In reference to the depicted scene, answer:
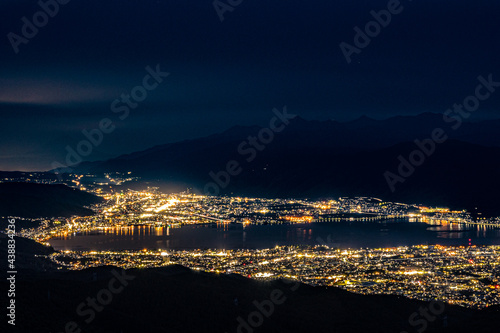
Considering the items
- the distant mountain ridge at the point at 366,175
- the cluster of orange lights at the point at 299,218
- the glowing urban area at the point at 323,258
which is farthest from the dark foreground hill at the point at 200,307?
the distant mountain ridge at the point at 366,175

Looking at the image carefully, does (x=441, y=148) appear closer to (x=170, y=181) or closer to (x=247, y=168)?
(x=247, y=168)

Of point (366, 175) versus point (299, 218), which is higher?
point (366, 175)

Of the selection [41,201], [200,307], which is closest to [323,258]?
[200,307]

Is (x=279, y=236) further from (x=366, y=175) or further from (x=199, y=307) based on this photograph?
(x=366, y=175)

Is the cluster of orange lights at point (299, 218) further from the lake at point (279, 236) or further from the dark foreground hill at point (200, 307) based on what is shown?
the dark foreground hill at point (200, 307)

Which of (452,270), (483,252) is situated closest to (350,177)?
(483,252)

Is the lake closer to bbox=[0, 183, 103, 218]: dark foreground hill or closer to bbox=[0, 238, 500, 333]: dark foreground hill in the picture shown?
bbox=[0, 183, 103, 218]: dark foreground hill
